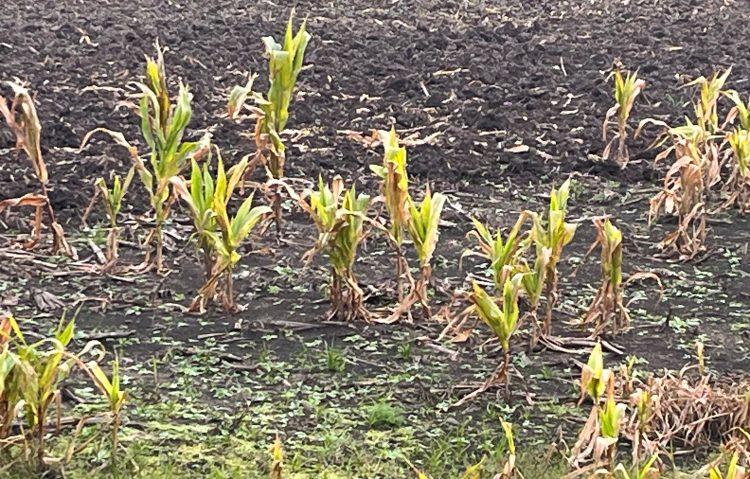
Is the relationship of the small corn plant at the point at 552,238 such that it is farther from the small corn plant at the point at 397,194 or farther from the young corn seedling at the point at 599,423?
the young corn seedling at the point at 599,423

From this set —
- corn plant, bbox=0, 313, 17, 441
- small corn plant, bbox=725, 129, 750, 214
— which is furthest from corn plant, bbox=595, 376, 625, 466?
small corn plant, bbox=725, 129, 750, 214

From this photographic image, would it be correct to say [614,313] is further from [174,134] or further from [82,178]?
[82,178]

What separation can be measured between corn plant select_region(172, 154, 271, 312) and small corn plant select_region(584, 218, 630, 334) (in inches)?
41.8

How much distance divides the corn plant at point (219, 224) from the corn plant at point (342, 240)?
0.19 m

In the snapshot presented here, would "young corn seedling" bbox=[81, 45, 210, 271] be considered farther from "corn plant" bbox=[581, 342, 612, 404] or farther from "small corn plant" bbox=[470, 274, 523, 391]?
"corn plant" bbox=[581, 342, 612, 404]

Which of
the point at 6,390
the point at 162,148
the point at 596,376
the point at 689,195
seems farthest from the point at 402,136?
the point at 6,390

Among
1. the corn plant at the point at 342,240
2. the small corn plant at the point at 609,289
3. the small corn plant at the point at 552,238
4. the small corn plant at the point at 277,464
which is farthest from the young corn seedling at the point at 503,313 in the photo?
the small corn plant at the point at 277,464

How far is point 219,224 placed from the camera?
12.5ft

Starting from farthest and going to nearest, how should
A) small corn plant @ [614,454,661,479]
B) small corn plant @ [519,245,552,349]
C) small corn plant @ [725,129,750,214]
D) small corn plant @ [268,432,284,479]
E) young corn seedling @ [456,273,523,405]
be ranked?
small corn plant @ [725,129,750,214]
small corn plant @ [519,245,552,349]
young corn seedling @ [456,273,523,405]
small corn plant @ [268,432,284,479]
small corn plant @ [614,454,661,479]

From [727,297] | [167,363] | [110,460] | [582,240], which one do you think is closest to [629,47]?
[582,240]

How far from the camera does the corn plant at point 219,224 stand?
3809 millimetres

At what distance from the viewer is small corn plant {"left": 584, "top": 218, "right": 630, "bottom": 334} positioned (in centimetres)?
365

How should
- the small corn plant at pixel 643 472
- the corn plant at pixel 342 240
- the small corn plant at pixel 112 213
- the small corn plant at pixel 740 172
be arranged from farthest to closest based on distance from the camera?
the small corn plant at pixel 740 172
the small corn plant at pixel 112 213
the corn plant at pixel 342 240
the small corn plant at pixel 643 472

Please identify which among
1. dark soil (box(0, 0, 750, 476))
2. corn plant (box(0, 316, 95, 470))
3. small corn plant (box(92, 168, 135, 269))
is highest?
corn plant (box(0, 316, 95, 470))
